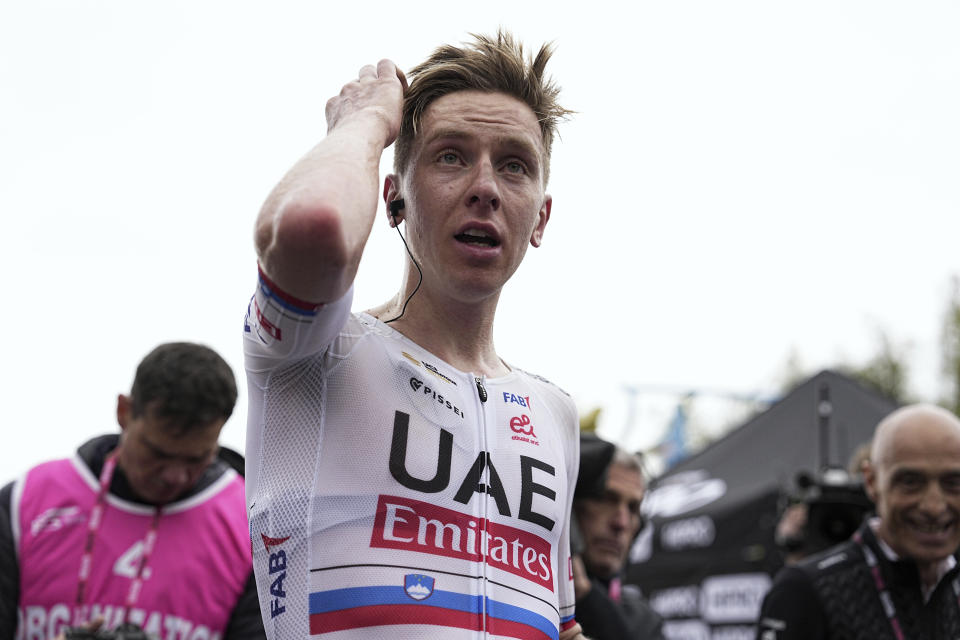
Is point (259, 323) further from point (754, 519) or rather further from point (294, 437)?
point (754, 519)

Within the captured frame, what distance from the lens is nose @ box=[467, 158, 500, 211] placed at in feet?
7.00

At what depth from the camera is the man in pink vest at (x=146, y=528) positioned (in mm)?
3900

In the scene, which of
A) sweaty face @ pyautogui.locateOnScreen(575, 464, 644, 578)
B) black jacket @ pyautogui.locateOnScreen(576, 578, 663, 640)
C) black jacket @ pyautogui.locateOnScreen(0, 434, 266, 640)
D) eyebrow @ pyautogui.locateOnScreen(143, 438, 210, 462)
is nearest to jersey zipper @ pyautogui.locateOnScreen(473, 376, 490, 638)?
black jacket @ pyautogui.locateOnScreen(0, 434, 266, 640)

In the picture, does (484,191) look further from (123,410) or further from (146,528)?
(123,410)

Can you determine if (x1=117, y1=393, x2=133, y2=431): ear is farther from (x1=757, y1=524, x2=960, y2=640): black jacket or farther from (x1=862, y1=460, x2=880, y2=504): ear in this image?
(x1=862, y1=460, x2=880, y2=504): ear

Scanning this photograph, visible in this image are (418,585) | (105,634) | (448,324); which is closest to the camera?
(418,585)

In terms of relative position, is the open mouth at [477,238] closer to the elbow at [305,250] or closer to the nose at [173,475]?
the elbow at [305,250]

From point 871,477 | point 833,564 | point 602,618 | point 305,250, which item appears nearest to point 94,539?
point 602,618

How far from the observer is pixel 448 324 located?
2.30 m

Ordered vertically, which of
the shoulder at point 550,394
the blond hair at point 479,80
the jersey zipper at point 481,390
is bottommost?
the jersey zipper at point 481,390

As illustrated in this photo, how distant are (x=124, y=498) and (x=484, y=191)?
2751mm

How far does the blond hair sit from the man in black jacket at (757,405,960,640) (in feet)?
8.21

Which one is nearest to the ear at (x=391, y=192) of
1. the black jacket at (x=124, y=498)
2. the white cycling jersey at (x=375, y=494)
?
the white cycling jersey at (x=375, y=494)

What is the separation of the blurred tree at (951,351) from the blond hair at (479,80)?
28.2 m
